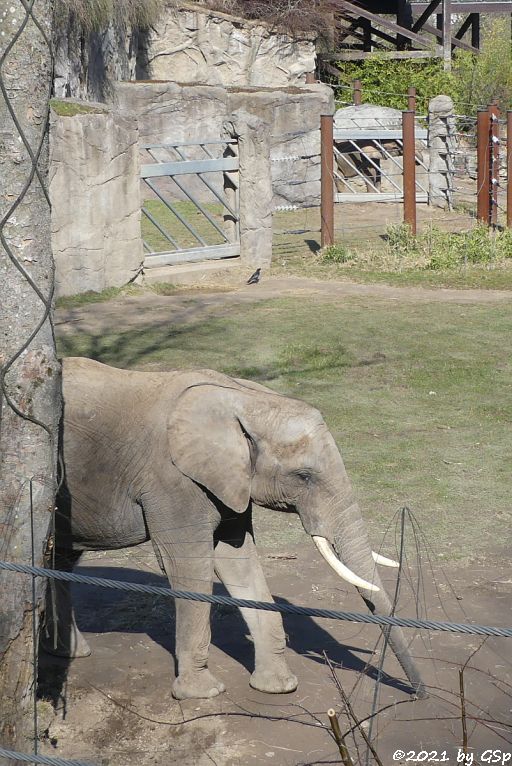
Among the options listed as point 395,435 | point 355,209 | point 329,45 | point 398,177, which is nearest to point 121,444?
point 395,435

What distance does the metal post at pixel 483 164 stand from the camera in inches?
637

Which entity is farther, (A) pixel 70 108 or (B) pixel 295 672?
(A) pixel 70 108

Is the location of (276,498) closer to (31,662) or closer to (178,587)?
(178,587)

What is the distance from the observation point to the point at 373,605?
439 cm

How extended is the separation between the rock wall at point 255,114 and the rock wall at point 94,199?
7782 mm

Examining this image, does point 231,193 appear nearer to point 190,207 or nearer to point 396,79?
point 190,207

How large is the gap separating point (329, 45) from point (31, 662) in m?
24.8

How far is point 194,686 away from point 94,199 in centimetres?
864

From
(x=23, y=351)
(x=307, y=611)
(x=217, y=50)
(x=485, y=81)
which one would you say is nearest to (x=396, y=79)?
(x=485, y=81)

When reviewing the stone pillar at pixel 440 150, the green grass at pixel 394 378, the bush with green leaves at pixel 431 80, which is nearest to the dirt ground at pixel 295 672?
the green grass at pixel 394 378

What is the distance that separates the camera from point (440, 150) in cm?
2055

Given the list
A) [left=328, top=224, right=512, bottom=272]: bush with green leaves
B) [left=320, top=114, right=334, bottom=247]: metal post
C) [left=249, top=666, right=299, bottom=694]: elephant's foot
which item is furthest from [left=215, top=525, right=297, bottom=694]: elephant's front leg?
[left=320, top=114, right=334, bottom=247]: metal post

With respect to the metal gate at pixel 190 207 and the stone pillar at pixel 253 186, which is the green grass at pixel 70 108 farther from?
the stone pillar at pixel 253 186

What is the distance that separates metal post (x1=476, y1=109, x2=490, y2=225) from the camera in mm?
16188
